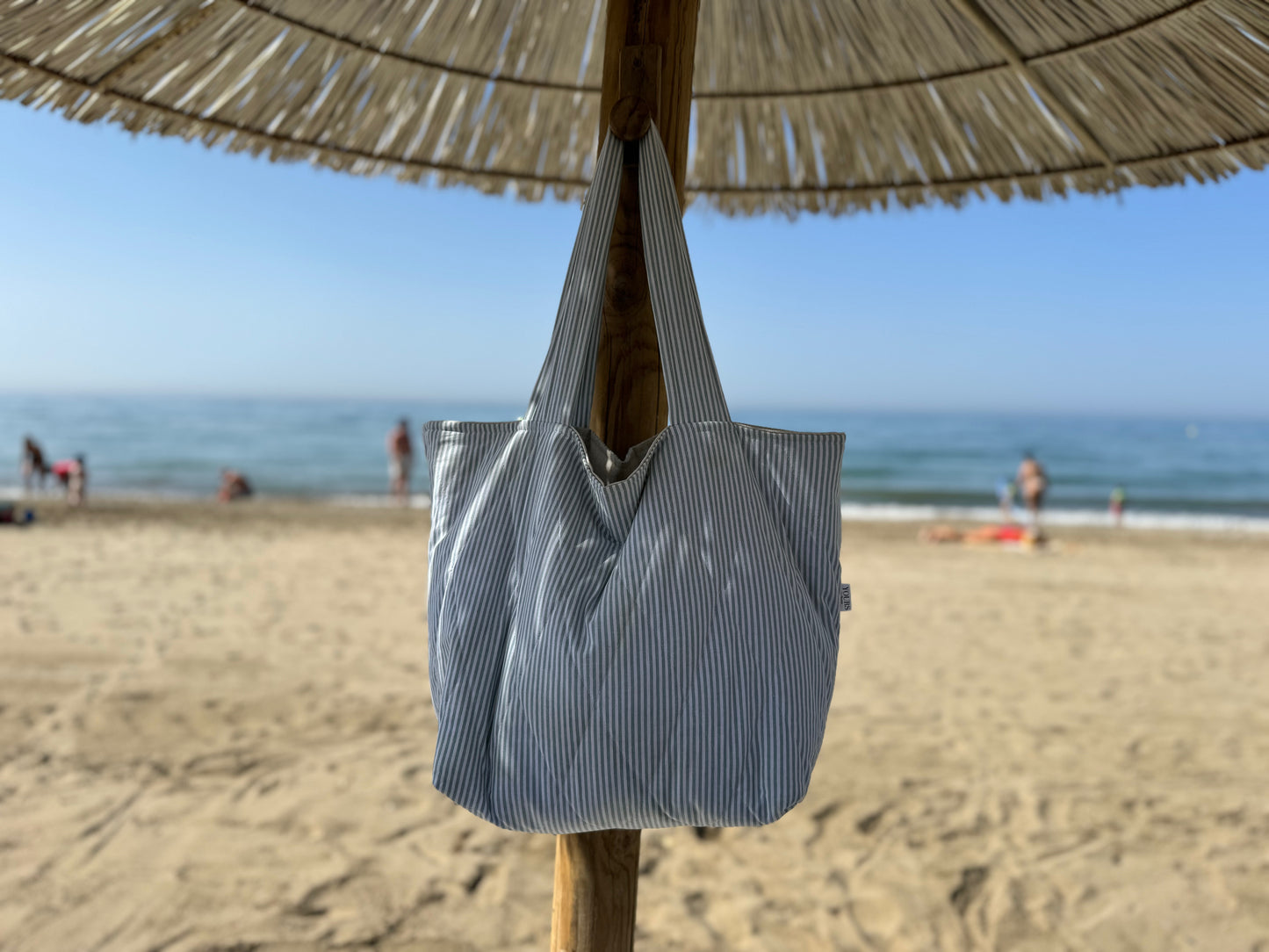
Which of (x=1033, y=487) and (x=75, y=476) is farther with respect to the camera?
(x=75, y=476)

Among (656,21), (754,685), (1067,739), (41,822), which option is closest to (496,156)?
(656,21)

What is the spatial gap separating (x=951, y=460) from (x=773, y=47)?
29.5 m

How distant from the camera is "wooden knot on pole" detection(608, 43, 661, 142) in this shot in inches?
43.7

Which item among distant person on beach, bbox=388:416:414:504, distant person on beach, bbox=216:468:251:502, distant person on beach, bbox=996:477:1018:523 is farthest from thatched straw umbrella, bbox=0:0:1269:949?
distant person on beach, bbox=216:468:251:502

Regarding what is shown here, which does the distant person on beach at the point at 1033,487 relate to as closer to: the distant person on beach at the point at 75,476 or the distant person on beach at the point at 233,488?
the distant person on beach at the point at 233,488

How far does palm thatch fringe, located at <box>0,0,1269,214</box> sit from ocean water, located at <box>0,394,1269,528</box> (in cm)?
1484

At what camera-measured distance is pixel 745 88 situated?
2012 mm

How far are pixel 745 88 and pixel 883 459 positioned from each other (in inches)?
1096

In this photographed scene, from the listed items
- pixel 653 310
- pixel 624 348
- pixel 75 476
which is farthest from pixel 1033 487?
pixel 75 476

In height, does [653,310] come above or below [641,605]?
above

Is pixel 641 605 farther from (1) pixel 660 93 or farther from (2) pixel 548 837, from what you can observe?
(2) pixel 548 837

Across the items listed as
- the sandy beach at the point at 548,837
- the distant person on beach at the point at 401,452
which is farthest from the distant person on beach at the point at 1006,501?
the distant person on beach at the point at 401,452

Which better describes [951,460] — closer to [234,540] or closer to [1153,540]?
[1153,540]

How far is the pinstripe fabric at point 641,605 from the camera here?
0.95m
